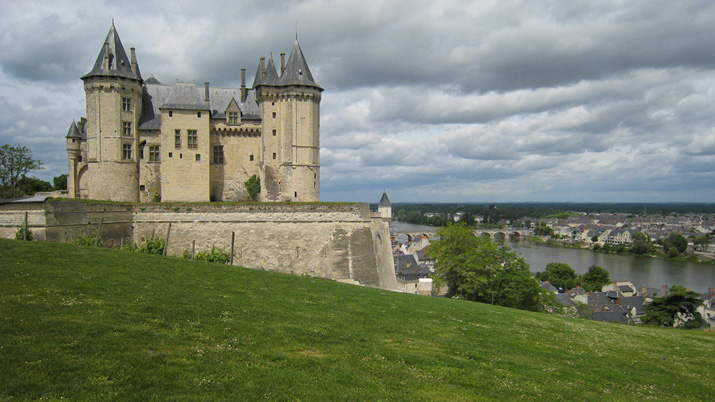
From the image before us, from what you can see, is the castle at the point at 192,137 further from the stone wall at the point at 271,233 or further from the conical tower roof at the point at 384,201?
the conical tower roof at the point at 384,201

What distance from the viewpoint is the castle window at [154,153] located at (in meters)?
35.2

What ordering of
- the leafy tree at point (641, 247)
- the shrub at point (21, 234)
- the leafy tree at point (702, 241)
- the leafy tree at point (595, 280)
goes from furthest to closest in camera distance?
the leafy tree at point (702, 241) → the leafy tree at point (641, 247) → the leafy tree at point (595, 280) → the shrub at point (21, 234)

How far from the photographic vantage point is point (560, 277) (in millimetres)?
68562

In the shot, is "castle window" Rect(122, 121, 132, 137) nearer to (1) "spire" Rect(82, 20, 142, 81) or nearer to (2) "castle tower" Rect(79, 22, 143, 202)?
(2) "castle tower" Rect(79, 22, 143, 202)

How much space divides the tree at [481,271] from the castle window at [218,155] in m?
18.9

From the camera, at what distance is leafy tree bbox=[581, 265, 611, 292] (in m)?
65.5

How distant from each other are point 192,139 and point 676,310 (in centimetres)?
4216

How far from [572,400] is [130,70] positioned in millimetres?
36505

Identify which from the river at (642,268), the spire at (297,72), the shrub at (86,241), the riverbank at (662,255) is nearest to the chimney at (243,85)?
the spire at (297,72)

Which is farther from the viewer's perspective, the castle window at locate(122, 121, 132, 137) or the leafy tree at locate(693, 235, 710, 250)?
the leafy tree at locate(693, 235, 710, 250)

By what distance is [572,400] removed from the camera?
804 centimetres

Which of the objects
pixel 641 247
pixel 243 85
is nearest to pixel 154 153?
pixel 243 85

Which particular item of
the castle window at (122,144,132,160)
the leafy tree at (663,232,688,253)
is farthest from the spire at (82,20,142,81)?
the leafy tree at (663,232,688,253)

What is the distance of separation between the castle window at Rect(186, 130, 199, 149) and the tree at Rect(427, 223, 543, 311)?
2065 cm
